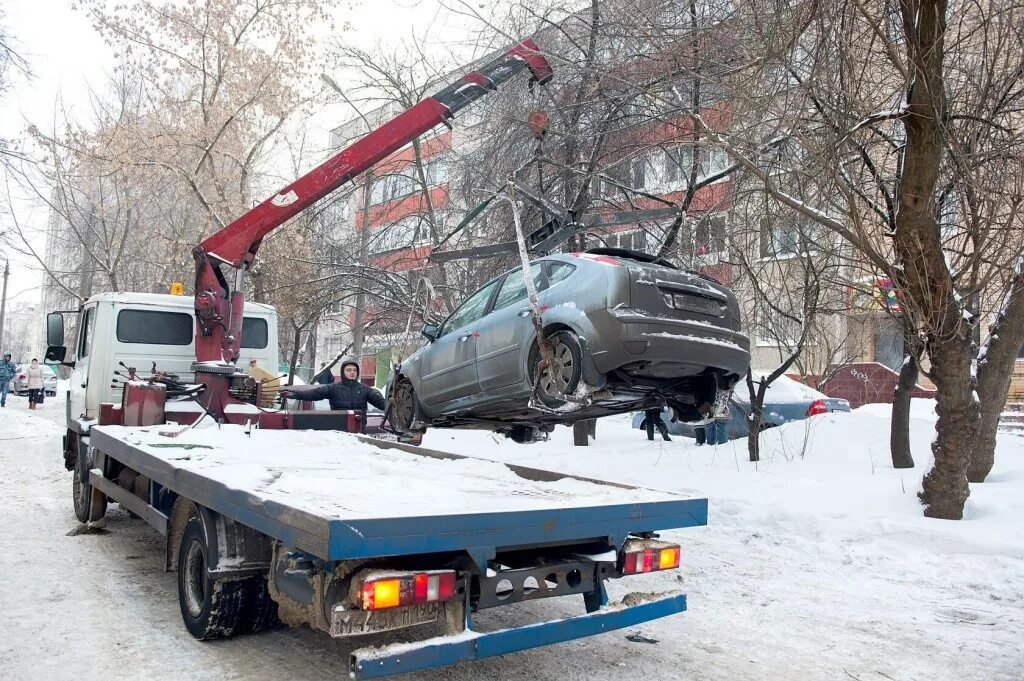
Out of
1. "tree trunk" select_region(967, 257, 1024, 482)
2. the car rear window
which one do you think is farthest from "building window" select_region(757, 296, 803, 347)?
the car rear window

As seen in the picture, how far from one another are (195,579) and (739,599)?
131 inches

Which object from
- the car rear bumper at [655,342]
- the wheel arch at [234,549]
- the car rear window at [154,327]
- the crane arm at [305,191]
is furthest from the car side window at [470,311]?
the wheel arch at [234,549]

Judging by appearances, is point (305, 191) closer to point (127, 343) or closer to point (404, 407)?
point (127, 343)

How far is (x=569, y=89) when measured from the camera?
1041 centimetres

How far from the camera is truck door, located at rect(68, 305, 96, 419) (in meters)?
8.00

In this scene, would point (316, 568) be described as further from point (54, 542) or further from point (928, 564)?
point (928, 564)

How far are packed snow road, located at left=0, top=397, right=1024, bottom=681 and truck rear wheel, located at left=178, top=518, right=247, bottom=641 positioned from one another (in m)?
0.10

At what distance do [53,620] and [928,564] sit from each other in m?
5.87

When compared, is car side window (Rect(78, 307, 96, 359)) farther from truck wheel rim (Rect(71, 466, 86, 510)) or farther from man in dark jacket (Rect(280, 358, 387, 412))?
man in dark jacket (Rect(280, 358, 387, 412))

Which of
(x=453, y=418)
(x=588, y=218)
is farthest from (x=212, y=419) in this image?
(x=588, y=218)

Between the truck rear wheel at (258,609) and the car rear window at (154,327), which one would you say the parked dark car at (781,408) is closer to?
the car rear window at (154,327)

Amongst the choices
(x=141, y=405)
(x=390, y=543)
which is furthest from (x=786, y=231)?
(x=390, y=543)

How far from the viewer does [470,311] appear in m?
7.61

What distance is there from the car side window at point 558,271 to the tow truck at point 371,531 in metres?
1.75
